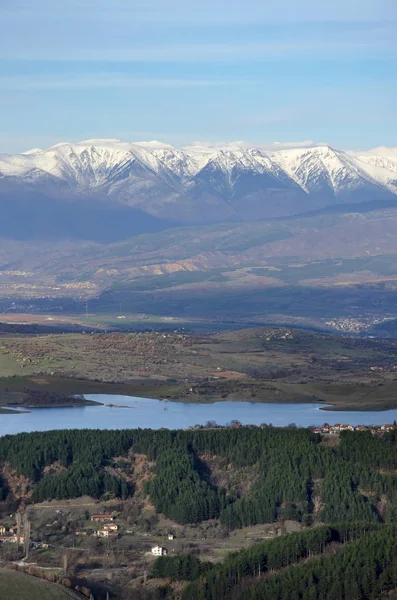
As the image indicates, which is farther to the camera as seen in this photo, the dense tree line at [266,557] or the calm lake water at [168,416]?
the calm lake water at [168,416]

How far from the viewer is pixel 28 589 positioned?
39.4 meters

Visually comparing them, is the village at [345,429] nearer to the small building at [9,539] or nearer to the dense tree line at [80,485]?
the dense tree line at [80,485]

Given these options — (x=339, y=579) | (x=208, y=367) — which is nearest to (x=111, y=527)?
(x=339, y=579)

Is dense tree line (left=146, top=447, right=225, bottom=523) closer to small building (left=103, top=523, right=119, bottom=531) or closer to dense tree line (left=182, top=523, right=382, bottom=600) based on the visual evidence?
small building (left=103, top=523, right=119, bottom=531)

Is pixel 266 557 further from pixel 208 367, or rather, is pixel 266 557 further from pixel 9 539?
pixel 208 367

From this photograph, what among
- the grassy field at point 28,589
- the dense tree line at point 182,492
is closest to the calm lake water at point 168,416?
the dense tree line at point 182,492

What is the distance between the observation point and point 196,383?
90.9 metres

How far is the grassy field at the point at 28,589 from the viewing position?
38781mm

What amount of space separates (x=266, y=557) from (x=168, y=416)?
33343 mm

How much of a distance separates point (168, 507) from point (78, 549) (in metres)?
5.28

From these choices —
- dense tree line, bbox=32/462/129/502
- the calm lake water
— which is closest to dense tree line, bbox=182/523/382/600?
dense tree line, bbox=32/462/129/502

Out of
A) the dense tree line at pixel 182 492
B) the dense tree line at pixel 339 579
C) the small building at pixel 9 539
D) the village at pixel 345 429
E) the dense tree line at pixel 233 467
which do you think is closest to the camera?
the dense tree line at pixel 339 579

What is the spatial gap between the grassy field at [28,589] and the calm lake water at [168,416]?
27664 millimetres

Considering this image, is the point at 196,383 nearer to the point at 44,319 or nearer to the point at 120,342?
the point at 120,342
